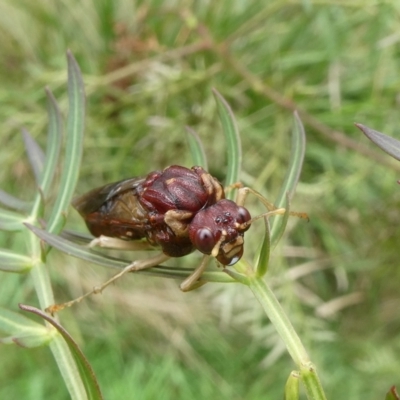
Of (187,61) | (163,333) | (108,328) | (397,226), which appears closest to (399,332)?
(397,226)

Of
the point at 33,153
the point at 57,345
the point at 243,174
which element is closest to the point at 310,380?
the point at 57,345

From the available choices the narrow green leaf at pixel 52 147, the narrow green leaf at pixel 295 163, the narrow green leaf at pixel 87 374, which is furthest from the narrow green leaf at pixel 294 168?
the narrow green leaf at pixel 52 147

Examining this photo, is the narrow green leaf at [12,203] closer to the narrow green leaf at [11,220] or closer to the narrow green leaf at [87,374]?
the narrow green leaf at [11,220]

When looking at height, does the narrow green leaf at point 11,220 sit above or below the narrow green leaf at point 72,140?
below

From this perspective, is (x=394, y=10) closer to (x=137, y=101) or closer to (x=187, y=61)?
(x=187, y=61)

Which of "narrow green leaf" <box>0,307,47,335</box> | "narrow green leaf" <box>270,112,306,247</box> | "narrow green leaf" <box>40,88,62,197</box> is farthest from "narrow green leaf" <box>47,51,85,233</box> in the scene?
"narrow green leaf" <box>270,112,306,247</box>
